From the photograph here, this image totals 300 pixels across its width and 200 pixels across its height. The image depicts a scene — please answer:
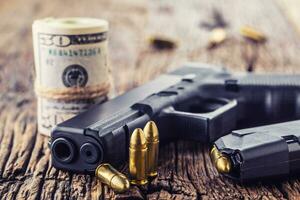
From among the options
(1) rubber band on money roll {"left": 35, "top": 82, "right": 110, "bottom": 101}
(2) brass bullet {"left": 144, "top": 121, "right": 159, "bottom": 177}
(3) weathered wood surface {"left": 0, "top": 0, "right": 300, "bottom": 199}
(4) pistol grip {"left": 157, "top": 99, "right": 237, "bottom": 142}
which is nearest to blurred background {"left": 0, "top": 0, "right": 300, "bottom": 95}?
(3) weathered wood surface {"left": 0, "top": 0, "right": 300, "bottom": 199}

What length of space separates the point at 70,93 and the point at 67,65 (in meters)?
0.08

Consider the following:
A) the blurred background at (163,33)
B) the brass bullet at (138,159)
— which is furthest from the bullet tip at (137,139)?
the blurred background at (163,33)

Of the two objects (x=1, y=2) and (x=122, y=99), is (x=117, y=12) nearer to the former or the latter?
(x=1, y=2)

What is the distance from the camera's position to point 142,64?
8.79ft

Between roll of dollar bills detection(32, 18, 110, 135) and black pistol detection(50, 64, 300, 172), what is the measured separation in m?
0.12

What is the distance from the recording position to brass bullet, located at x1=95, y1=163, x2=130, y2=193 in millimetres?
1355

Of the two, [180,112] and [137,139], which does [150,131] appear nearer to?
[137,139]

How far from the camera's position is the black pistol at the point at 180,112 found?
1454 mm

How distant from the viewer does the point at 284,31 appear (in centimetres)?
318

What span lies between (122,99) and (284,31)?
170 cm

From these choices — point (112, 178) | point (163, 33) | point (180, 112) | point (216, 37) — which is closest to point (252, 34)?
point (216, 37)

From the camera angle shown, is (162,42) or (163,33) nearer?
(162,42)

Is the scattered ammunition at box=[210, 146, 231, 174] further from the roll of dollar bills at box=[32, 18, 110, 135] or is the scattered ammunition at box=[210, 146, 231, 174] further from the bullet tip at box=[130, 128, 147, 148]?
the roll of dollar bills at box=[32, 18, 110, 135]

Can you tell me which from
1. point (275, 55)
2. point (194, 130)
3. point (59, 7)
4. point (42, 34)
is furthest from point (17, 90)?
point (59, 7)
